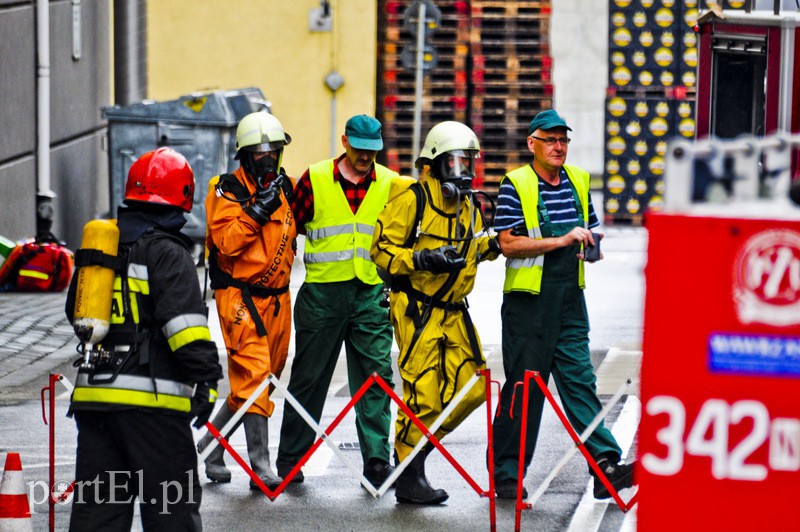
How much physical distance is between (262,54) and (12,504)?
1599 cm

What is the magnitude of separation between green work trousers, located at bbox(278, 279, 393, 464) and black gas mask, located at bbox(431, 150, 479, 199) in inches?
34.3

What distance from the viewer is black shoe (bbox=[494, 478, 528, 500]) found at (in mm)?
8234

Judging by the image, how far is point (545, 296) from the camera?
8203mm

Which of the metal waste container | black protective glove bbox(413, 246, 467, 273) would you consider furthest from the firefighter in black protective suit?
the metal waste container

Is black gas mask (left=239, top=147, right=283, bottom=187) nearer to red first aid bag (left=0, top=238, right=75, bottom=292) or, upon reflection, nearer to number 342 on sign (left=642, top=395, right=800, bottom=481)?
number 342 on sign (left=642, top=395, right=800, bottom=481)

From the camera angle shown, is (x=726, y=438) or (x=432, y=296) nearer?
(x=726, y=438)

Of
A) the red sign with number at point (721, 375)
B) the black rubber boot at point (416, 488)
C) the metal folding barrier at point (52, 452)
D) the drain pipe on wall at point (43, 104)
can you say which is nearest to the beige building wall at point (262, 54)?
the drain pipe on wall at point (43, 104)

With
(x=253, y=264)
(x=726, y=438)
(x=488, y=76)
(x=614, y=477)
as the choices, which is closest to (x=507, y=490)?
(x=614, y=477)

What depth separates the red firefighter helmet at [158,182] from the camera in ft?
20.2

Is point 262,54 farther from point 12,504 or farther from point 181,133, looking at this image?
point 12,504

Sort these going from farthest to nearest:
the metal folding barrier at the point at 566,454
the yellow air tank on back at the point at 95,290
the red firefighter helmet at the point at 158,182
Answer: the metal folding barrier at the point at 566,454 → the red firefighter helmet at the point at 158,182 → the yellow air tank on back at the point at 95,290

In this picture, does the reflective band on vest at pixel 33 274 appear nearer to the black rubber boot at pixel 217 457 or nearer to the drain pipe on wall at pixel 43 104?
the drain pipe on wall at pixel 43 104

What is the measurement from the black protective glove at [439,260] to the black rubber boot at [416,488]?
3.21 feet

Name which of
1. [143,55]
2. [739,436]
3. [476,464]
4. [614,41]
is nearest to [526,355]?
[476,464]
